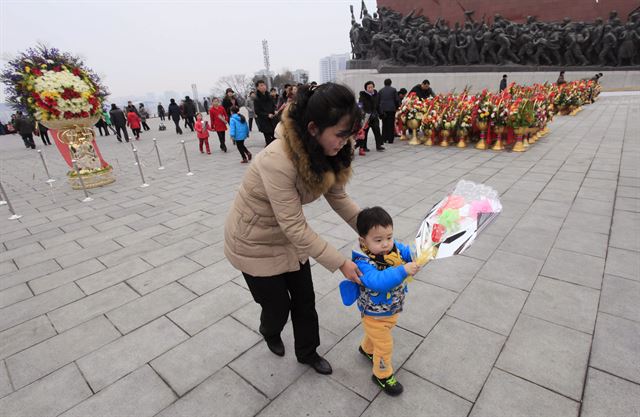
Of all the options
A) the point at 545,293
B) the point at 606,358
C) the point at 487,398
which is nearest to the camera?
the point at 487,398

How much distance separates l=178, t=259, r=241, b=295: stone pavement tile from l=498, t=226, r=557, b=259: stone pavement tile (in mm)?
2880

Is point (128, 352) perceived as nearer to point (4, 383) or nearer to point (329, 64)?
point (4, 383)

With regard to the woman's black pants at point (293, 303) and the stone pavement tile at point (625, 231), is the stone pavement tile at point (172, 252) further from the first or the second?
A: the stone pavement tile at point (625, 231)

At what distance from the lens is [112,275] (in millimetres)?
3652

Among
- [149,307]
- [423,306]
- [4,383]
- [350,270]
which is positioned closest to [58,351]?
[4,383]

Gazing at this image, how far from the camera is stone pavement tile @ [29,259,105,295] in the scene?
3.52 meters

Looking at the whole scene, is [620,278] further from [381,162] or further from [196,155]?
[196,155]

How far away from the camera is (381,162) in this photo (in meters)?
8.06

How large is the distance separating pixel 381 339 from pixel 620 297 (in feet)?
7.21

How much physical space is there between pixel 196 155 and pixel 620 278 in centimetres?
1040

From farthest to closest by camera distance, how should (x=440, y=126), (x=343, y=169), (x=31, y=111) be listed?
1. (x=440, y=126)
2. (x=31, y=111)
3. (x=343, y=169)

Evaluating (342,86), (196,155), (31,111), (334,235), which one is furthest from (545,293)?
(196,155)

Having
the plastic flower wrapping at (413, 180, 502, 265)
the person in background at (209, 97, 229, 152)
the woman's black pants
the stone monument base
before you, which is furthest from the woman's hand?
the stone monument base

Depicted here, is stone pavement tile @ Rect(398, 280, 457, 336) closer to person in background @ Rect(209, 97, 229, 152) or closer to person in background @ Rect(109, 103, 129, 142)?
person in background @ Rect(209, 97, 229, 152)
